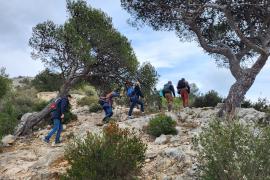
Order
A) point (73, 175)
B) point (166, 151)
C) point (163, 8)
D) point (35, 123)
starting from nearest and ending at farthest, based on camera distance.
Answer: point (73, 175), point (166, 151), point (163, 8), point (35, 123)

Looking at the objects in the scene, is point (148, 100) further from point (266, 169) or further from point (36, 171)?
point (266, 169)

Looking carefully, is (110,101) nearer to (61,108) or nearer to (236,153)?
(61,108)

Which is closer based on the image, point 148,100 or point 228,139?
point 228,139

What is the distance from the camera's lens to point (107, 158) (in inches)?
482

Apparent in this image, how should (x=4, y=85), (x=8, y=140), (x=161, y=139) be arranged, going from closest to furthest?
(x=161, y=139) → (x=8, y=140) → (x=4, y=85)

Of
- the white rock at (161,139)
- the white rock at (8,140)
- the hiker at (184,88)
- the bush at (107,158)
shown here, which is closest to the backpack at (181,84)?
the hiker at (184,88)

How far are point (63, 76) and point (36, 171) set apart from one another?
11651 mm

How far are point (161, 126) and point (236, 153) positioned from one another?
8.41 meters

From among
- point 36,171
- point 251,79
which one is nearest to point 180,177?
point 36,171

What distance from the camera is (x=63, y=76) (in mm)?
25781

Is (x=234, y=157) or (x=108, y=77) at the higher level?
(x=108, y=77)

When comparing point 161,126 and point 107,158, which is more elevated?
point 161,126

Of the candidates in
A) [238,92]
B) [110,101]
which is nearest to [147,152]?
[238,92]

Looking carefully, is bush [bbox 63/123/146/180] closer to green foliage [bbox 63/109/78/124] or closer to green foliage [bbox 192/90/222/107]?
green foliage [bbox 63/109/78/124]
